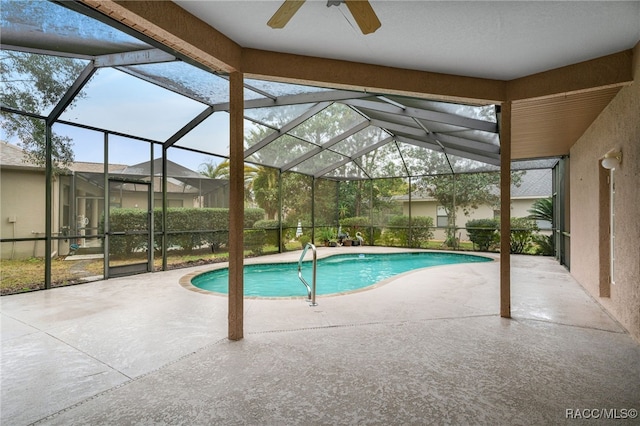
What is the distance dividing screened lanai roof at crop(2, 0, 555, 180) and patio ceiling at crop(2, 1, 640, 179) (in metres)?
0.02

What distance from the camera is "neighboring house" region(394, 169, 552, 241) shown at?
36.7ft

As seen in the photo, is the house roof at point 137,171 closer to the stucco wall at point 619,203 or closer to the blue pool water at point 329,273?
the blue pool water at point 329,273

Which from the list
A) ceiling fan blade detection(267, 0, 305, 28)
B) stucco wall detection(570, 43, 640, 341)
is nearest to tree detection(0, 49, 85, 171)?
ceiling fan blade detection(267, 0, 305, 28)

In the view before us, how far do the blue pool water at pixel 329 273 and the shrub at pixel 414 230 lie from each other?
1083 millimetres

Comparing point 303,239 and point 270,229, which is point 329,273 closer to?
point 270,229

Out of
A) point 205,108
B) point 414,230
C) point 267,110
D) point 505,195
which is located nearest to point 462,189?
point 414,230

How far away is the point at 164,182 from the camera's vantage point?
299 inches

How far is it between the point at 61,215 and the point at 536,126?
8.16 m

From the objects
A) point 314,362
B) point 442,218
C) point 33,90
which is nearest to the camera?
point 314,362

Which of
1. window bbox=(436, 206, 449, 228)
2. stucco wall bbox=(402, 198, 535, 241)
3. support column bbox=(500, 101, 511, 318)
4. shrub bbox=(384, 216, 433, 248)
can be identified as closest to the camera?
support column bbox=(500, 101, 511, 318)

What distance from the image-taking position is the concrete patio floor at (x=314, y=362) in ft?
7.22

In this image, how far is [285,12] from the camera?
224cm

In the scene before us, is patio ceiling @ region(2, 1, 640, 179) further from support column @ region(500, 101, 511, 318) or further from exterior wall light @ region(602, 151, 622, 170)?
exterior wall light @ region(602, 151, 622, 170)

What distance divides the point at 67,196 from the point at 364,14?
6.18 metres
